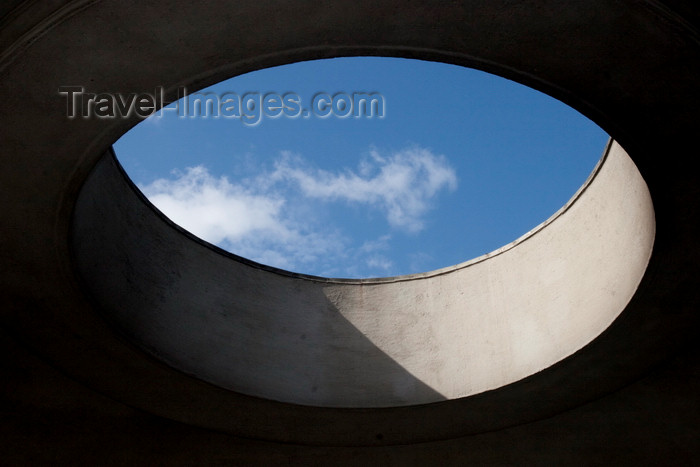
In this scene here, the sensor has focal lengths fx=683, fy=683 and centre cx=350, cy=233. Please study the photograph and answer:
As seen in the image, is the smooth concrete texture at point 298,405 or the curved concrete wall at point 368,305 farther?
the curved concrete wall at point 368,305

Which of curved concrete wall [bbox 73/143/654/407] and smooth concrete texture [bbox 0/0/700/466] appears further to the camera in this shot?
curved concrete wall [bbox 73/143/654/407]

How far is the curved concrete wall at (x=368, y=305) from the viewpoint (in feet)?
26.1

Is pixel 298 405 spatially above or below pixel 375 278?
below

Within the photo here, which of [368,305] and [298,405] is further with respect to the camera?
[368,305]

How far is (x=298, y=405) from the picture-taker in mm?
8758

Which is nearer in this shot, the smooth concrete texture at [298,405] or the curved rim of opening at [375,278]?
the smooth concrete texture at [298,405]

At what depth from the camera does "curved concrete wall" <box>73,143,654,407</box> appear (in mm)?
7969

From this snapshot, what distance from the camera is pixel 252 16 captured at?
561 cm

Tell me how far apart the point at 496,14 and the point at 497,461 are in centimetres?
655

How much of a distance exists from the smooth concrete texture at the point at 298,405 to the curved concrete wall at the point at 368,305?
260 millimetres

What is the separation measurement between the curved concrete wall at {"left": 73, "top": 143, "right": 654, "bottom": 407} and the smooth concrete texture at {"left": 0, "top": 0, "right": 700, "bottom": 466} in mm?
260

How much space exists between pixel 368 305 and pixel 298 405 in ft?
6.25

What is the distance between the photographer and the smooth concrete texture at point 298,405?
560 centimetres

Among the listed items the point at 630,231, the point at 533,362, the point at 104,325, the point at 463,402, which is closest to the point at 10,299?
the point at 104,325
